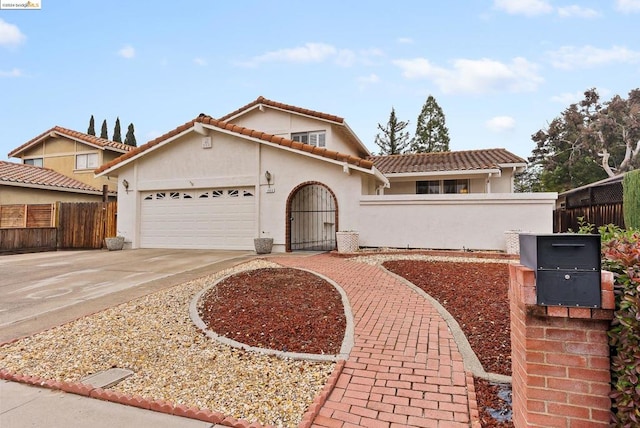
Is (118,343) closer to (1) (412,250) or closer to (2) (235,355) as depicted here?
(2) (235,355)

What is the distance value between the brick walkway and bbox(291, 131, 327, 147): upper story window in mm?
11052

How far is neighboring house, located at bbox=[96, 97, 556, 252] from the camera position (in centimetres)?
1194

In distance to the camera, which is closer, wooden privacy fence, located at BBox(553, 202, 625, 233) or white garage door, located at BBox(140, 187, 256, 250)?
wooden privacy fence, located at BBox(553, 202, 625, 233)

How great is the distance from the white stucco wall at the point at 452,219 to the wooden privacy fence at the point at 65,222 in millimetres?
12196

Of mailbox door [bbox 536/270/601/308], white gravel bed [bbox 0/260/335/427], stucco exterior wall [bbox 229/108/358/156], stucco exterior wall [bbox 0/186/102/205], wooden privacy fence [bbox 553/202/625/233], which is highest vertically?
stucco exterior wall [bbox 229/108/358/156]

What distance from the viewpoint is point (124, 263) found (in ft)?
34.2

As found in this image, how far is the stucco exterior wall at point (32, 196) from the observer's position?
16.5m

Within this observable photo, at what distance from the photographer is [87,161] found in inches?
869

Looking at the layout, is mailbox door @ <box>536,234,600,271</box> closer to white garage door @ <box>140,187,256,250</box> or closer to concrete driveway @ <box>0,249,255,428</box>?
concrete driveway @ <box>0,249,255,428</box>

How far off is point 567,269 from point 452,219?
1012 centimetres

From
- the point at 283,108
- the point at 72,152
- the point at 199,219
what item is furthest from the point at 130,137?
the point at 199,219

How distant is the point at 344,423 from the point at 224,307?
128 inches

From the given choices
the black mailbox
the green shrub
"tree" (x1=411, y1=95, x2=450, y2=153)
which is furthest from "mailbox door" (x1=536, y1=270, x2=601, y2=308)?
"tree" (x1=411, y1=95, x2=450, y2=153)

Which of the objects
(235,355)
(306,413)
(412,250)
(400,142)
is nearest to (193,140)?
(412,250)
